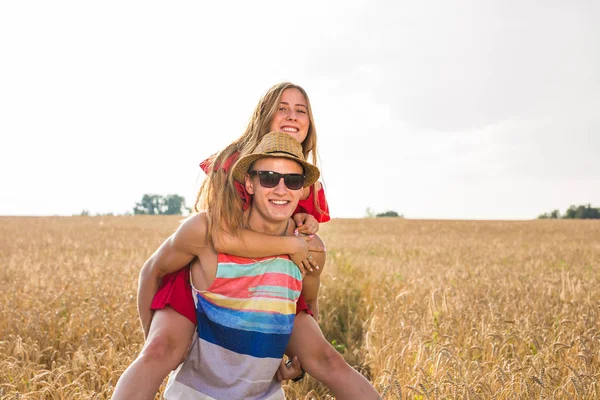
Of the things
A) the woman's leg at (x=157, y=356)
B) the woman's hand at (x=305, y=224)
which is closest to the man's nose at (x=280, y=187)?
the woman's hand at (x=305, y=224)

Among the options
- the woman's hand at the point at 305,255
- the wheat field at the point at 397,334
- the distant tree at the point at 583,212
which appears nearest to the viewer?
the woman's hand at the point at 305,255

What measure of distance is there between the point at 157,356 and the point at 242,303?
0.54 metres

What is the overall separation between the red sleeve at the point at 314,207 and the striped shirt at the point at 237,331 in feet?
2.27

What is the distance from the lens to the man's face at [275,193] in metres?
3.06

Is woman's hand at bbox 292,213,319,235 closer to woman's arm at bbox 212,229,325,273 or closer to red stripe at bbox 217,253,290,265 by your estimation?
woman's arm at bbox 212,229,325,273

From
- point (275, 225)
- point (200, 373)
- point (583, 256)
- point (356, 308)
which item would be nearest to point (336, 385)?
point (200, 373)

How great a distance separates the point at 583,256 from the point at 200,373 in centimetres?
1486

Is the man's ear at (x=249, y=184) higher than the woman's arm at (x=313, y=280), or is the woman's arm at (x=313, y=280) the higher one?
the man's ear at (x=249, y=184)

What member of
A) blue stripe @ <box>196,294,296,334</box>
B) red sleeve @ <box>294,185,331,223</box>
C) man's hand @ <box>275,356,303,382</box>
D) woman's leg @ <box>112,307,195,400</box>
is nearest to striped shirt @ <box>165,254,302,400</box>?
blue stripe @ <box>196,294,296,334</box>

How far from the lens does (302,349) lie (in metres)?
3.22

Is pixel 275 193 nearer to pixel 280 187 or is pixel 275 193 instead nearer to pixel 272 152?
pixel 280 187

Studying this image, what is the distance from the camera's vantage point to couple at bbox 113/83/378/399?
302 centimetres

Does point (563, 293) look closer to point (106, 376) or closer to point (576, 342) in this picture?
point (576, 342)

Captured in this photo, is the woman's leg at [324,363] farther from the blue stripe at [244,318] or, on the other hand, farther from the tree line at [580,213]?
the tree line at [580,213]
